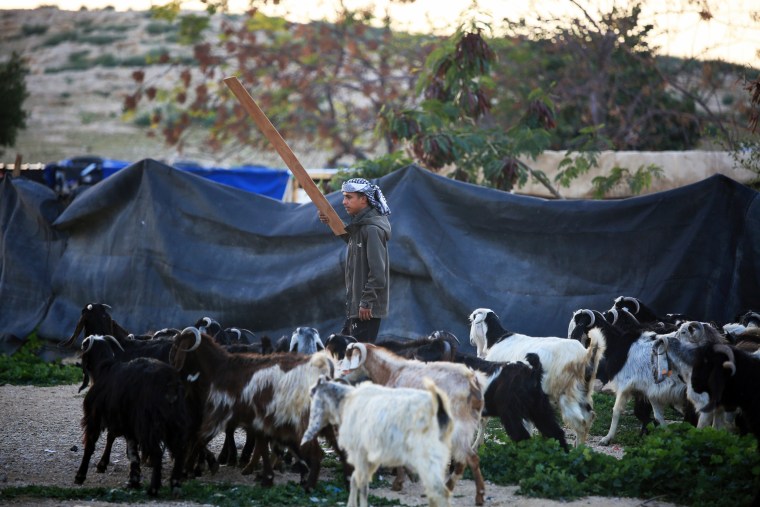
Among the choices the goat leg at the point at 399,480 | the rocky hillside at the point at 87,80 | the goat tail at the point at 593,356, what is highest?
the rocky hillside at the point at 87,80

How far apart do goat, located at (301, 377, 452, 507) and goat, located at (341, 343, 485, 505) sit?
0.65 metres

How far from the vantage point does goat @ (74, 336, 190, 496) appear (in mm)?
6590

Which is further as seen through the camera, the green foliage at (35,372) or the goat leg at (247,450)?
the green foliage at (35,372)

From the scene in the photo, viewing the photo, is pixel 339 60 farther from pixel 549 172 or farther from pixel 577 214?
pixel 577 214

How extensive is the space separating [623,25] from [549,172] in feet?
21.6

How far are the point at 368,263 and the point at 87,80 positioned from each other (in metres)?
59.6

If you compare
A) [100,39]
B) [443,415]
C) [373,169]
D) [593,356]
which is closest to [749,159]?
[373,169]

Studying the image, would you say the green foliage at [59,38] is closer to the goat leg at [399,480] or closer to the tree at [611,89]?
the tree at [611,89]

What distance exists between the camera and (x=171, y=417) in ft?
21.9

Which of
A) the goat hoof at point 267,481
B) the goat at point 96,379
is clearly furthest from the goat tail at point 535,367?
the goat at point 96,379

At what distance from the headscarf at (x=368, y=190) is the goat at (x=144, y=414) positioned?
257 centimetres

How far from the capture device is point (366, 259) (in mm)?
8695

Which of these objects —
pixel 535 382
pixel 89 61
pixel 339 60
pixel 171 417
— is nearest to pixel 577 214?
pixel 535 382

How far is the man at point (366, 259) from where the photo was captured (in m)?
8.57
